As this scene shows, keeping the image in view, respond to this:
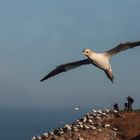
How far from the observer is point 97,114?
166 feet

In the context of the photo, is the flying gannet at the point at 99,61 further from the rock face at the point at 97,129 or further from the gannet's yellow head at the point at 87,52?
the rock face at the point at 97,129

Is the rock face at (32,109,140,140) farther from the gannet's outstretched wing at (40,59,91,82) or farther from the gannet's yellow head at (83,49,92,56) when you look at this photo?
the gannet's yellow head at (83,49,92,56)

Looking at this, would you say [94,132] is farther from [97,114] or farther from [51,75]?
[51,75]

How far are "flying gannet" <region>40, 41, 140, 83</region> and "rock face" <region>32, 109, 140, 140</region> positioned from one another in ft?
45.4

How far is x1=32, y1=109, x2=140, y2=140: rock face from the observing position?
4647cm

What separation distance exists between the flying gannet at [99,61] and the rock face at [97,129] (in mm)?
13837

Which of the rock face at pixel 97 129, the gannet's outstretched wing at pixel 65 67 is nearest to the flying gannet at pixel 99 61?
the gannet's outstretched wing at pixel 65 67

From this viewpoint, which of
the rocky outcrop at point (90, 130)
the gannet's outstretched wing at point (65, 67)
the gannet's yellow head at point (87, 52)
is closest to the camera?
the gannet's yellow head at point (87, 52)

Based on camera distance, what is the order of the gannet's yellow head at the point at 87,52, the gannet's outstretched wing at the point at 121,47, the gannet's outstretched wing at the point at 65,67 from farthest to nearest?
the gannet's outstretched wing at the point at 121,47
the gannet's outstretched wing at the point at 65,67
the gannet's yellow head at the point at 87,52

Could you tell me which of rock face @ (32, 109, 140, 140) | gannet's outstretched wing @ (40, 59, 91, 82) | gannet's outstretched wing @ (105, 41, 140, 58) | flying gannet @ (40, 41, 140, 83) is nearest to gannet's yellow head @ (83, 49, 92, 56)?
flying gannet @ (40, 41, 140, 83)

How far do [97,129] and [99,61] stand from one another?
17468 millimetres

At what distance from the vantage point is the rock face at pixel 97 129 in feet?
152

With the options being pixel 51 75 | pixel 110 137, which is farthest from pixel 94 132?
pixel 51 75

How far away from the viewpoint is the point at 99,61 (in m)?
30.1
